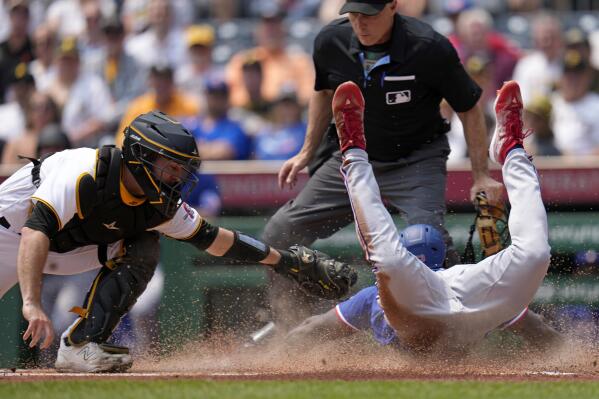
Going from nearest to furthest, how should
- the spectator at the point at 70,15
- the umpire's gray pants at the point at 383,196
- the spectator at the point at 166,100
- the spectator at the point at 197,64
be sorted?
the umpire's gray pants at the point at 383,196 < the spectator at the point at 166,100 < the spectator at the point at 197,64 < the spectator at the point at 70,15

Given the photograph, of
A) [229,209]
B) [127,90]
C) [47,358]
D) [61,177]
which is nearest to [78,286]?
[47,358]

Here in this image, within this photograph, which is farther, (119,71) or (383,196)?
(119,71)

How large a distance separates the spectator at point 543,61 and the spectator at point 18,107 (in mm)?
5193

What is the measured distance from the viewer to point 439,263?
645 cm

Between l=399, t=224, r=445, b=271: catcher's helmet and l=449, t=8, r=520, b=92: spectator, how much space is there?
5.08m

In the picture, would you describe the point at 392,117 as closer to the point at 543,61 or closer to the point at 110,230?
the point at 110,230

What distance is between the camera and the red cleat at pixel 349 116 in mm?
6227

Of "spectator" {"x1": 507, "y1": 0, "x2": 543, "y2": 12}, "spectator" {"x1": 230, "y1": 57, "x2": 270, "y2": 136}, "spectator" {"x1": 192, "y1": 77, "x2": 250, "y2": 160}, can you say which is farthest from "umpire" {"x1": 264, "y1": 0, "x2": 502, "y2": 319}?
"spectator" {"x1": 507, "y1": 0, "x2": 543, "y2": 12}

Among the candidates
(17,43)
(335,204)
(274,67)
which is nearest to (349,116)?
(335,204)

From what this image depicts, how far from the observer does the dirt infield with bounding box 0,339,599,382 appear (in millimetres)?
6262

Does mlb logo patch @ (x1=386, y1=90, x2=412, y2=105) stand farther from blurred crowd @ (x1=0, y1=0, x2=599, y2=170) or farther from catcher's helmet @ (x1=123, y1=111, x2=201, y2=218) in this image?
blurred crowd @ (x1=0, y1=0, x2=599, y2=170)

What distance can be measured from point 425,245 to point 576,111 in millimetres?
4736

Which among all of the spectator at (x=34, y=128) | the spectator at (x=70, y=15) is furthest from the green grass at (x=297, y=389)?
the spectator at (x=70, y=15)

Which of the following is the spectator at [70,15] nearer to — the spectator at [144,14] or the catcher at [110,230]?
the spectator at [144,14]
